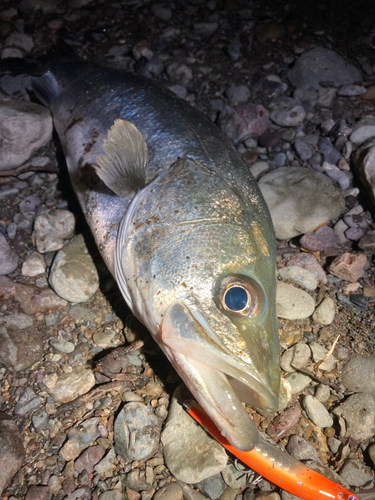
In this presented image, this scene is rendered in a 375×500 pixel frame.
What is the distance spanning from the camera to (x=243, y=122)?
4.00m

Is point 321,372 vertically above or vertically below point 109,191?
below

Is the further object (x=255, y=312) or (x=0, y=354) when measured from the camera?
(x=0, y=354)

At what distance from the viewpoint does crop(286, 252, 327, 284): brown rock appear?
3.20 meters

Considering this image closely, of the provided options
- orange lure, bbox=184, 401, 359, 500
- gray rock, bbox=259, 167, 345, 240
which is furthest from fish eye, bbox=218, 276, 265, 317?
gray rock, bbox=259, 167, 345, 240

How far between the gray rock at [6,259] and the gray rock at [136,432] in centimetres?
152

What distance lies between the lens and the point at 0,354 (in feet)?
8.76

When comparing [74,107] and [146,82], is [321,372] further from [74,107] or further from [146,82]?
[74,107]

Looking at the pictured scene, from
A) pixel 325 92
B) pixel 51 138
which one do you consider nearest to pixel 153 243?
pixel 51 138

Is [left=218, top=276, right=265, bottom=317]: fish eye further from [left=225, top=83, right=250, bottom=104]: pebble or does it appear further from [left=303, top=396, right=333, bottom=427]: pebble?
[left=225, top=83, right=250, bottom=104]: pebble

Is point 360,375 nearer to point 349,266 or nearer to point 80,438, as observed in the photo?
point 349,266

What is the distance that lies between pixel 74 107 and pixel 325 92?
277cm

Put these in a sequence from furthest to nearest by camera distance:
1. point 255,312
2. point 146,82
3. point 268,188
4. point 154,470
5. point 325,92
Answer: point 325,92
point 268,188
point 146,82
point 154,470
point 255,312

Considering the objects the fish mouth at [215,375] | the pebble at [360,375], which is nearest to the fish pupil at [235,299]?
the fish mouth at [215,375]

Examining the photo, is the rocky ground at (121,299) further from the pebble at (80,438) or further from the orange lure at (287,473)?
the orange lure at (287,473)
